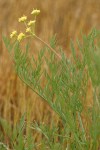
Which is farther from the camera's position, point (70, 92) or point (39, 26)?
point (39, 26)

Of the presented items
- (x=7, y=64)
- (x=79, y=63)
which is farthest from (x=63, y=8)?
(x=79, y=63)

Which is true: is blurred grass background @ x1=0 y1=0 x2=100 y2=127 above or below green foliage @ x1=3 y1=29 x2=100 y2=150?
above

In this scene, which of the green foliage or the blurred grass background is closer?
the green foliage

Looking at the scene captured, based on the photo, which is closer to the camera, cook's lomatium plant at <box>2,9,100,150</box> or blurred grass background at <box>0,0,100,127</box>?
cook's lomatium plant at <box>2,9,100,150</box>

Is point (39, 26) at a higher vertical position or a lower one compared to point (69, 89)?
higher

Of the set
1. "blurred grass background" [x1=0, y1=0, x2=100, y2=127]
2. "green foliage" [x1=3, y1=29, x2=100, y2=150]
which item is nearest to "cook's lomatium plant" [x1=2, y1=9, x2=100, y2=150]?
"green foliage" [x1=3, y1=29, x2=100, y2=150]

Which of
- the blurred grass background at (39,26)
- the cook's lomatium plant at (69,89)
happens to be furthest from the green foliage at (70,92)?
the blurred grass background at (39,26)

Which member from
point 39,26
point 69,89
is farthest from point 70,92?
point 39,26

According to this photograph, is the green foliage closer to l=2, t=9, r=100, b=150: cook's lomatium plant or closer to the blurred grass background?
l=2, t=9, r=100, b=150: cook's lomatium plant

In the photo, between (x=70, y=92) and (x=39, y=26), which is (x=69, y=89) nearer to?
(x=70, y=92)
